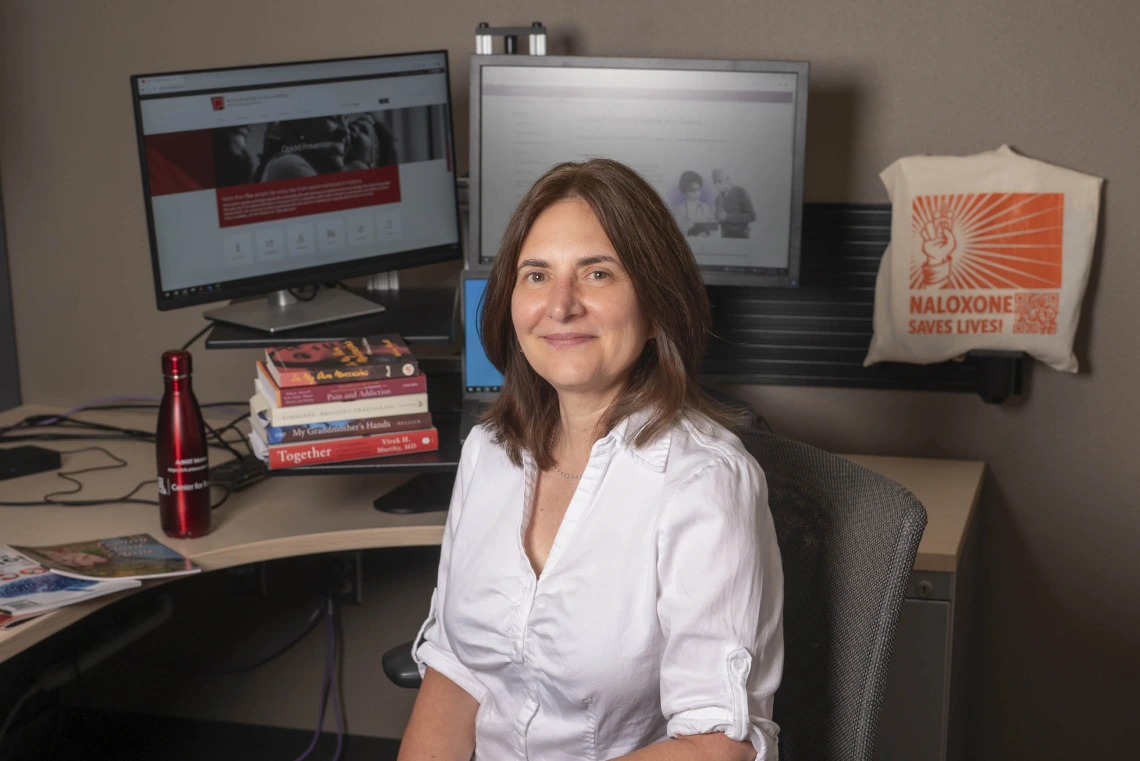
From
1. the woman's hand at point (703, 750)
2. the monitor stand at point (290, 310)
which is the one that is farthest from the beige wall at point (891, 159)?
the woman's hand at point (703, 750)

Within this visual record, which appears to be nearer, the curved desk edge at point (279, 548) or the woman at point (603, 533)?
the woman at point (603, 533)

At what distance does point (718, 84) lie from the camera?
183cm

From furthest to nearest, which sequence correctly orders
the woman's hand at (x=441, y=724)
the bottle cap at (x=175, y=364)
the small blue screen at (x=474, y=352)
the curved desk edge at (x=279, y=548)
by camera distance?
the small blue screen at (x=474, y=352)
the bottle cap at (x=175, y=364)
the curved desk edge at (x=279, y=548)
the woman's hand at (x=441, y=724)

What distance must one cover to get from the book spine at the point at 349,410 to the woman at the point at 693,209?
1.82 feet

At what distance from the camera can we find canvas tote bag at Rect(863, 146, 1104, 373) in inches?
75.8

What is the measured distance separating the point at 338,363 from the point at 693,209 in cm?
66

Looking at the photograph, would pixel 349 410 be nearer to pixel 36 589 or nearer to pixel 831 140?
pixel 36 589

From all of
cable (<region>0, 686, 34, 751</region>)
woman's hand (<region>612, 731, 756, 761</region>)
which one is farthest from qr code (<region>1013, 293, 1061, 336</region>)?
cable (<region>0, 686, 34, 751</region>)

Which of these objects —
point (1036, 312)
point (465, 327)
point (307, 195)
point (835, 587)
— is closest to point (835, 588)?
point (835, 587)

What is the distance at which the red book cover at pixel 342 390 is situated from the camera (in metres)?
1.62

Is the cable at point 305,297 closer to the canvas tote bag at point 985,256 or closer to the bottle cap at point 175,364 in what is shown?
the bottle cap at point 175,364

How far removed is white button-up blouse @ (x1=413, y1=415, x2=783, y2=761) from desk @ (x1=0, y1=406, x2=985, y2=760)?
401 mm

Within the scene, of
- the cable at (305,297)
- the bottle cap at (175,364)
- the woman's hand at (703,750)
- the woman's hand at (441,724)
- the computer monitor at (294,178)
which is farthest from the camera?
the cable at (305,297)

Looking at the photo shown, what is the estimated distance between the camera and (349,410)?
1644 mm
